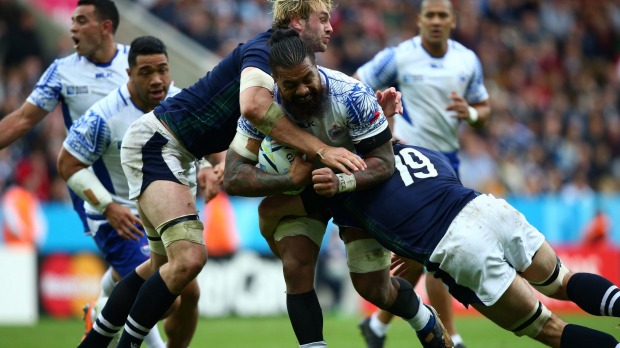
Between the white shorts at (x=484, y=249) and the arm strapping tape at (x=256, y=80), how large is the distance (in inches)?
58.3

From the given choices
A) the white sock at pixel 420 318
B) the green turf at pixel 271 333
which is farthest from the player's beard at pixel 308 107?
the green turf at pixel 271 333

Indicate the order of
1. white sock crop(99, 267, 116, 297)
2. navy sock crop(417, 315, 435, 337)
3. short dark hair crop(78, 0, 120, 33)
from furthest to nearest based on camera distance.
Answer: short dark hair crop(78, 0, 120, 33) → white sock crop(99, 267, 116, 297) → navy sock crop(417, 315, 435, 337)

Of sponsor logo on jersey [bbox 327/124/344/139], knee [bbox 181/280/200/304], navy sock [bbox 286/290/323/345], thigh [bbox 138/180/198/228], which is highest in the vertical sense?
sponsor logo on jersey [bbox 327/124/344/139]

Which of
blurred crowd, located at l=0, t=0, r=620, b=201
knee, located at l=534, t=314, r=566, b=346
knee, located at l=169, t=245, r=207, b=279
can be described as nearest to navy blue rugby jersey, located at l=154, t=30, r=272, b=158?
knee, located at l=169, t=245, r=207, b=279

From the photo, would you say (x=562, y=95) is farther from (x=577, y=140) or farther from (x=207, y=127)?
(x=207, y=127)

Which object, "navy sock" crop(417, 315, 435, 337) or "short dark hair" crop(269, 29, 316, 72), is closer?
"short dark hair" crop(269, 29, 316, 72)

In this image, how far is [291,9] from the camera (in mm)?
6641

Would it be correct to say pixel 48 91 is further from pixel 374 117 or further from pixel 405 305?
pixel 405 305

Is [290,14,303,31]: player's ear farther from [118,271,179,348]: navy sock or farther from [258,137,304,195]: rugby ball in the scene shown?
[118,271,179,348]: navy sock

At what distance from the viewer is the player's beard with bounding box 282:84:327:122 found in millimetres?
5984

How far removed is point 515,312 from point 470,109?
3428 mm

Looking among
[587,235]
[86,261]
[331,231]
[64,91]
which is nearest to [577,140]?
[587,235]

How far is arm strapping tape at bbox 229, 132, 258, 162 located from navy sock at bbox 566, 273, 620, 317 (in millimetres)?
2222

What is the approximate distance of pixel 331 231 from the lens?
14867 millimetres
